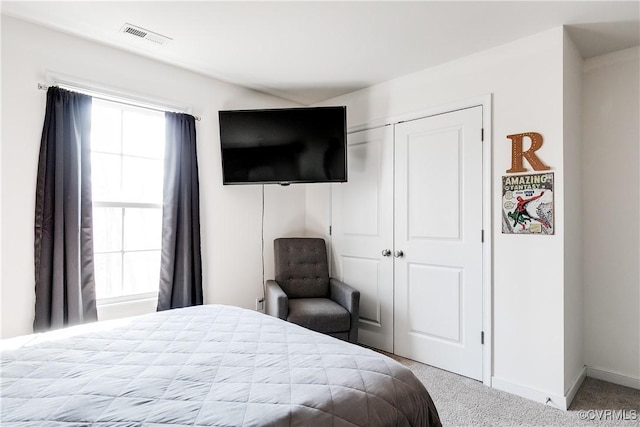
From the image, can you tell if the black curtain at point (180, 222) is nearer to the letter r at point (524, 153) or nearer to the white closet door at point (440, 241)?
the white closet door at point (440, 241)

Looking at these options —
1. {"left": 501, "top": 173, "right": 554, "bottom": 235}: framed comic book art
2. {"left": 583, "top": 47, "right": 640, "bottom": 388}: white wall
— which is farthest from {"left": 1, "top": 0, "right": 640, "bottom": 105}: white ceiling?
{"left": 501, "top": 173, "right": 554, "bottom": 235}: framed comic book art

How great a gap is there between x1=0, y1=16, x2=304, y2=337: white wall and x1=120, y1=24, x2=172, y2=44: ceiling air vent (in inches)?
13.8

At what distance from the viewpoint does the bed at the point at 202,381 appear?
1040mm

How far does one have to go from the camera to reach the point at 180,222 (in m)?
3.00

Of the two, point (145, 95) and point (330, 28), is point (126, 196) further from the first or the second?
point (330, 28)

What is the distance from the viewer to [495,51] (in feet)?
8.80

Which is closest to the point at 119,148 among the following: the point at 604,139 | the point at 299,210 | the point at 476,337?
the point at 299,210

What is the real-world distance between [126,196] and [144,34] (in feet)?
3.95

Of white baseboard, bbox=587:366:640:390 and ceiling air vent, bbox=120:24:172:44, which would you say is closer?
ceiling air vent, bbox=120:24:172:44

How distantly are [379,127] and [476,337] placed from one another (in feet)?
6.45

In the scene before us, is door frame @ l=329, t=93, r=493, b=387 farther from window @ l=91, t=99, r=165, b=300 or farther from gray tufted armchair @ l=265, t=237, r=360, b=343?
window @ l=91, t=99, r=165, b=300

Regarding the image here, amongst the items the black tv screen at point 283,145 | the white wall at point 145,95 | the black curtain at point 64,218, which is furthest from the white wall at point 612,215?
the black curtain at point 64,218

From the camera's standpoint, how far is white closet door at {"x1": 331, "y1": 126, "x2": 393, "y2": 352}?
3.34m

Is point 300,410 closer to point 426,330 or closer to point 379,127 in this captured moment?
point 426,330
